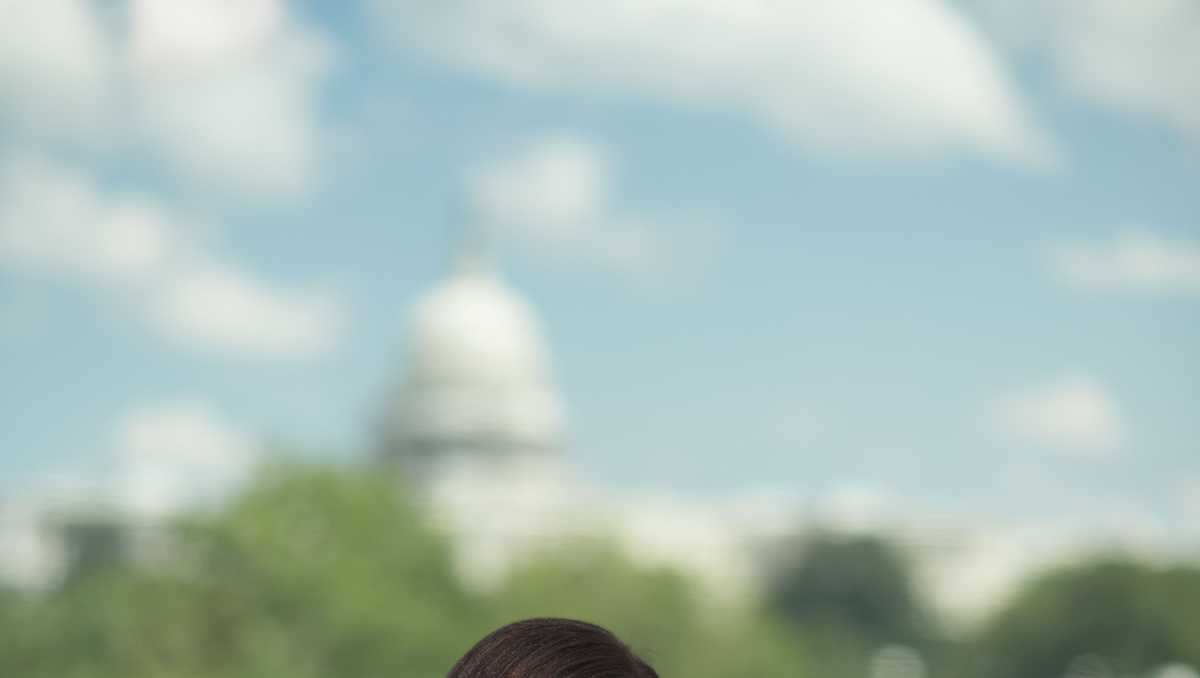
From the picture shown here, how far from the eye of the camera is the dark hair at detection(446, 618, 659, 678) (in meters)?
1.44

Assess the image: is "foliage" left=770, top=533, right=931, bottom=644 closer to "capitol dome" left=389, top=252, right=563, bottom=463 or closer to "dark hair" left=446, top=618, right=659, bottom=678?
"capitol dome" left=389, top=252, right=563, bottom=463

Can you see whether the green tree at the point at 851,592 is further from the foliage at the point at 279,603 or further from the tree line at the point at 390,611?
the foliage at the point at 279,603

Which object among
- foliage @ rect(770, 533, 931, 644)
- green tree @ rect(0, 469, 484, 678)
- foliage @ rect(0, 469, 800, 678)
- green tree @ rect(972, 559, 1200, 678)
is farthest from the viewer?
foliage @ rect(770, 533, 931, 644)

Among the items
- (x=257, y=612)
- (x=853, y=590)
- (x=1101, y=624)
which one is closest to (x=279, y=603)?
(x=257, y=612)

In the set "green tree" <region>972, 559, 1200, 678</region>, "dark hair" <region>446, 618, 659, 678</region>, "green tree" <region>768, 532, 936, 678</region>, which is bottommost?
"dark hair" <region>446, 618, 659, 678</region>

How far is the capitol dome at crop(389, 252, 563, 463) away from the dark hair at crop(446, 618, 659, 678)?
71.5 meters

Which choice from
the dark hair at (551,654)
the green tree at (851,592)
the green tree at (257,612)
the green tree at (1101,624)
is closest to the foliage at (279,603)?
the green tree at (257,612)

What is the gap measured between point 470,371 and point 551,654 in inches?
2828

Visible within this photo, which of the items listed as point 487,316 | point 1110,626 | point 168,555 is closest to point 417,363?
point 487,316

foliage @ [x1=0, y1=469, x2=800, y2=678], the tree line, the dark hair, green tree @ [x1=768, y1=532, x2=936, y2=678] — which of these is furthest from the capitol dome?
the dark hair

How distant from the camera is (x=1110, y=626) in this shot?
156ft

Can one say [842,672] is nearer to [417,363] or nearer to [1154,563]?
[1154,563]

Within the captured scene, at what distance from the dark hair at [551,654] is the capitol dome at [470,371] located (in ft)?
235

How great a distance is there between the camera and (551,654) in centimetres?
146
